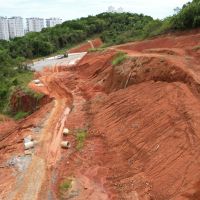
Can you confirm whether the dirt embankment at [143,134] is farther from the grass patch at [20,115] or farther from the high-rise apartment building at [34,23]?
the high-rise apartment building at [34,23]

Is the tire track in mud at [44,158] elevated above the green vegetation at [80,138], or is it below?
below

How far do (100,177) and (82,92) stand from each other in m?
11.1

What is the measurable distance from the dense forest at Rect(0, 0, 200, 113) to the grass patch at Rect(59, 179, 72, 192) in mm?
15997

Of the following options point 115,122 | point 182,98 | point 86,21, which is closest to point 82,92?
point 115,122

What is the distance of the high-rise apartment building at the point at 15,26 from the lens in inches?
5167

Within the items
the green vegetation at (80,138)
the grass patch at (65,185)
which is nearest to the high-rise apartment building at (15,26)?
the green vegetation at (80,138)

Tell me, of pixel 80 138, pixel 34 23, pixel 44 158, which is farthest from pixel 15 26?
pixel 44 158

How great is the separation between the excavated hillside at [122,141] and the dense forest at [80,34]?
9402 mm

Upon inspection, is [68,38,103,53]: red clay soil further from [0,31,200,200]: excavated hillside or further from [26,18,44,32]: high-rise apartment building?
[26,18,44,32]: high-rise apartment building

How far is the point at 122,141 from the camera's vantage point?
15.0 m

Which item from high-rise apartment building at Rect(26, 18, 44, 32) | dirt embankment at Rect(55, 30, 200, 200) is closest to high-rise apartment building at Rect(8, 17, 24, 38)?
high-rise apartment building at Rect(26, 18, 44, 32)

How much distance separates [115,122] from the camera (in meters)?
16.9

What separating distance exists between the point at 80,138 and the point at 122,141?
2322mm

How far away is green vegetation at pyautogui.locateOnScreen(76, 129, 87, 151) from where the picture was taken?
51.6ft
